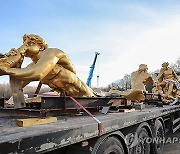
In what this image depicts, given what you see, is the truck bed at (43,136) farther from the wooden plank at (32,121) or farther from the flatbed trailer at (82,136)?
the wooden plank at (32,121)

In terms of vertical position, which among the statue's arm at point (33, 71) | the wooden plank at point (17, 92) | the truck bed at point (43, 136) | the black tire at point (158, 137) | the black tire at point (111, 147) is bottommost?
the black tire at point (158, 137)

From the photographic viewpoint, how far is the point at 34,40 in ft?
12.0

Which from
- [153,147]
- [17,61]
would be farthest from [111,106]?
[17,61]

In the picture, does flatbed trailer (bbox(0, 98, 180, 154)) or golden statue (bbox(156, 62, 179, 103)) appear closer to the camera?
flatbed trailer (bbox(0, 98, 180, 154))

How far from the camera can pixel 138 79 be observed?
7.16 metres

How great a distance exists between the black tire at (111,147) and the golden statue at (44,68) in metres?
1.19

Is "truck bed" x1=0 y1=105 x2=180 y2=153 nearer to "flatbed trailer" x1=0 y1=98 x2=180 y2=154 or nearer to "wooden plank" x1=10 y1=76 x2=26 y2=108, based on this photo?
"flatbed trailer" x1=0 y1=98 x2=180 y2=154

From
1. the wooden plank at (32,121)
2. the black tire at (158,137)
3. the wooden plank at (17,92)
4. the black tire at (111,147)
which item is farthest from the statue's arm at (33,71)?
the black tire at (158,137)

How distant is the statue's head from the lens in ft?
11.9

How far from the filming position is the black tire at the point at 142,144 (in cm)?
388

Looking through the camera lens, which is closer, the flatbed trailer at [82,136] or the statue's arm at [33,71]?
the flatbed trailer at [82,136]

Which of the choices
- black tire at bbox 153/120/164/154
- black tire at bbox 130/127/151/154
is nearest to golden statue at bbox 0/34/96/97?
black tire at bbox 130/127/151/154

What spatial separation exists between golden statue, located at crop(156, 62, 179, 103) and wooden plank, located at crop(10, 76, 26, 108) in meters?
7.77

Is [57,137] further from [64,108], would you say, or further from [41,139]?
[64,108]
